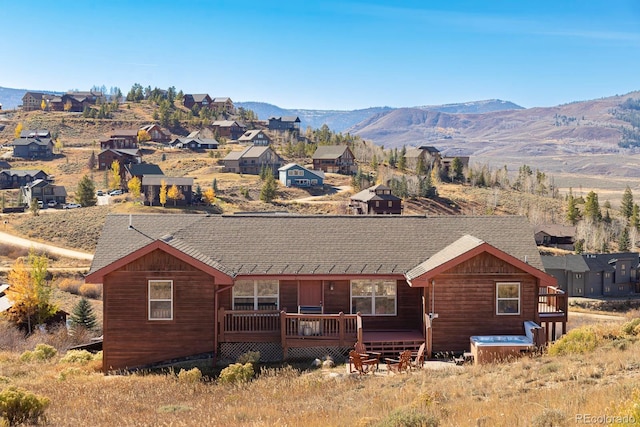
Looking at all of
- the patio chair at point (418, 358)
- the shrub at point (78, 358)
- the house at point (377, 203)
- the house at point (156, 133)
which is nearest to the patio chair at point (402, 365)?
the patio chair at point (418, 358)

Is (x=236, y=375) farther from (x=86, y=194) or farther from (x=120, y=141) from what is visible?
(x=120, y=141)

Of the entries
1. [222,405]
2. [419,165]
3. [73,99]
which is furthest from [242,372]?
[73,99]

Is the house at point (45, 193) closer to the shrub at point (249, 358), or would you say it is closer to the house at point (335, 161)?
the house at point (335, 161)

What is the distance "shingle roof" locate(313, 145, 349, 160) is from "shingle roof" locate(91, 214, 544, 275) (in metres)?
108

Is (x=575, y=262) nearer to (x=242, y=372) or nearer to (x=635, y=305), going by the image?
(x=635, y=305)

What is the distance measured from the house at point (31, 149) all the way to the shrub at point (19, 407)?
140 metres

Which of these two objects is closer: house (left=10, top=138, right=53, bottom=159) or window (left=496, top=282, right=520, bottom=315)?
window (left=496, top=282, right=520, bottom=315)

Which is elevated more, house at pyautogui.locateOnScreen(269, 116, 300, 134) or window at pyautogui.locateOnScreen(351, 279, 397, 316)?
house at pyautogui.locateOnScreen(269, 116, 300, 134)

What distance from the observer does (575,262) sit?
74.0 m

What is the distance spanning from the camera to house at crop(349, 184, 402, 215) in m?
94.6

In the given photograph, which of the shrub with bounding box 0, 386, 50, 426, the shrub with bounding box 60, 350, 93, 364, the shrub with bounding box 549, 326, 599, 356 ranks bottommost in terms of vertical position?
the shrub with bounding box 60, 350, 93, 364

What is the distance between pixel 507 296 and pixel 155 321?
11640 millimetres

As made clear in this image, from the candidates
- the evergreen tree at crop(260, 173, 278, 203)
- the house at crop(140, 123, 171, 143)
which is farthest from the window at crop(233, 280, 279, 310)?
the house at crop(140, 123, 171, 143)

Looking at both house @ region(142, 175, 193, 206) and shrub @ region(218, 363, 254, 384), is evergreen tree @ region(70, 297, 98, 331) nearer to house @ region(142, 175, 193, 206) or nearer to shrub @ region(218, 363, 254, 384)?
shrub @ region(218, 363, 254, 384)
